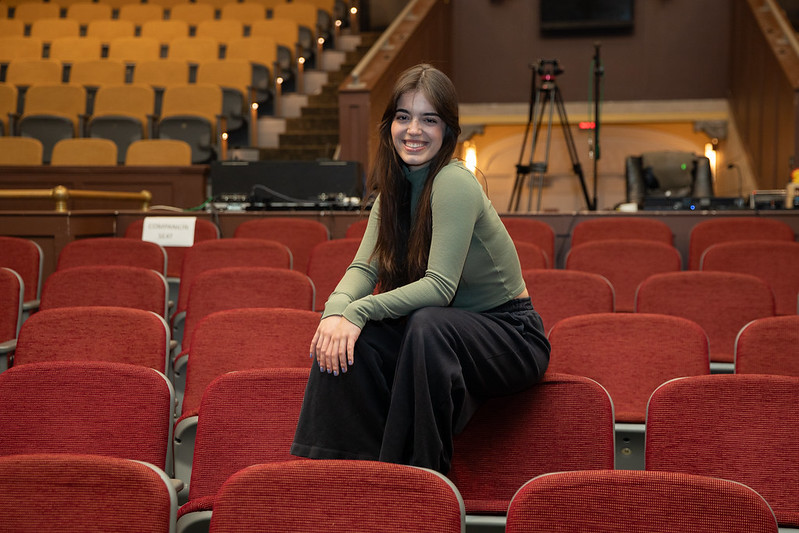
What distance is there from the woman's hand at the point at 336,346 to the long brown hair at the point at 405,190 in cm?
20

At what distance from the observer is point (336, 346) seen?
1209 millimetres

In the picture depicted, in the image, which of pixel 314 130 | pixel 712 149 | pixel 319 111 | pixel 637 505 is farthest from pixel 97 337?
pixel 712 149

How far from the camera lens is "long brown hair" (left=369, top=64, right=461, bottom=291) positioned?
1382 millimetres

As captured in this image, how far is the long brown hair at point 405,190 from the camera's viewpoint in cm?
138

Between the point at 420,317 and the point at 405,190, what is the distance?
0.32 metres

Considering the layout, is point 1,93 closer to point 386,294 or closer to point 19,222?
point 19,222

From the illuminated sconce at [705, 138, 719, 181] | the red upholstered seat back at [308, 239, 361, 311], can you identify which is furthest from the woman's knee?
the illuminated sconce at [705, 138, 719, 181]

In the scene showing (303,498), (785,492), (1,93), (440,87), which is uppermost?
(1,93)

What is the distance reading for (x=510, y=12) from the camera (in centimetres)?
684

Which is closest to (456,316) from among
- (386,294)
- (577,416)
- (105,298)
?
(386,294)

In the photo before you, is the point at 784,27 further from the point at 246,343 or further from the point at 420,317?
the point at 420,317

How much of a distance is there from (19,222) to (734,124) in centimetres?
516

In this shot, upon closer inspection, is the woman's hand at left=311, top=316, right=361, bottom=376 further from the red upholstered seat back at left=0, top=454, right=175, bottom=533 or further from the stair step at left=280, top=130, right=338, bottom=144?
the stair step at left=280, top=130, right=338, bottom=144

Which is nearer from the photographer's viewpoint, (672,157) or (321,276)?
(321,276)
